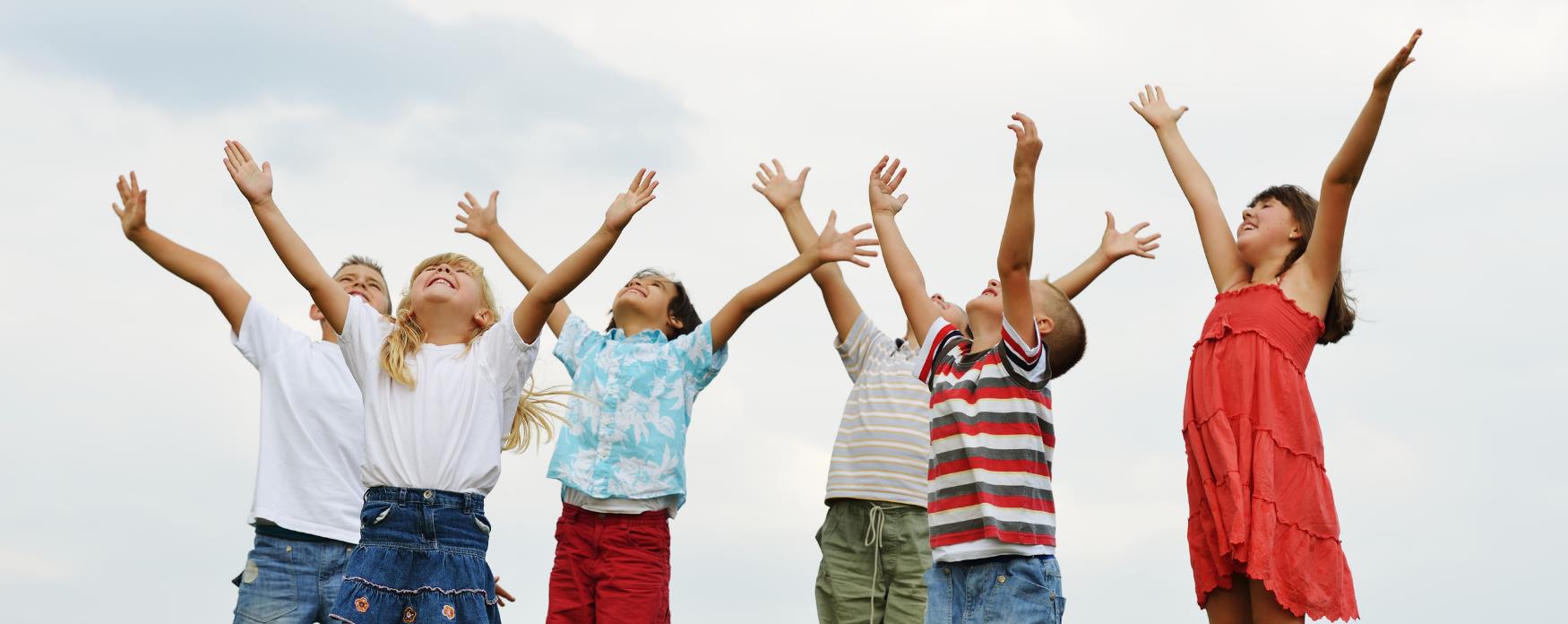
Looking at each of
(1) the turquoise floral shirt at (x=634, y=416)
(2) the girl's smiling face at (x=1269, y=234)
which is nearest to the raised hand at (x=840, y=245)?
(1) the turquoise floral shirt at (x=634, y=416)

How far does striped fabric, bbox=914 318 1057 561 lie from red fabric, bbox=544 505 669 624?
68.9 inches

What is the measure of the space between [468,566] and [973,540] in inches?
66.2

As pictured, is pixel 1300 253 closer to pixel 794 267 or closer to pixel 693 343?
pixel 794 267

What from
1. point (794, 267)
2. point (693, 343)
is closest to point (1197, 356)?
point (794, 267)

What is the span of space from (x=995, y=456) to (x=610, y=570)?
6.84ft

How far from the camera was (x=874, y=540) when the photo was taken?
640 centimetres

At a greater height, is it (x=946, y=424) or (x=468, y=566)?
(x=946, y=424)

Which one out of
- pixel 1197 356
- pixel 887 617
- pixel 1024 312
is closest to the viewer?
pixel 1024 312

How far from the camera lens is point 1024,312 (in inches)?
184

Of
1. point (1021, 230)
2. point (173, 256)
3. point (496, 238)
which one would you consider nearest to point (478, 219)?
point (496, 238)

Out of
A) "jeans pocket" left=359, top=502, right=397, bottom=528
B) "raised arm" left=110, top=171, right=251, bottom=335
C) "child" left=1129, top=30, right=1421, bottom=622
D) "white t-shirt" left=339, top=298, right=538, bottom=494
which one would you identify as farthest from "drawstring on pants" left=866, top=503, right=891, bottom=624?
"raised arm" left=110, top=171, right=251, bottom=335

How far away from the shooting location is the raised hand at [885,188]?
19.2 feet

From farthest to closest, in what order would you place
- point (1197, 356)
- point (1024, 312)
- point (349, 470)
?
point (349, 470) < point (1197, 356) < point (1024, 312)

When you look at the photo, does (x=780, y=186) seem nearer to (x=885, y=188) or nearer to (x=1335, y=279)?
(x=885, y=188)
